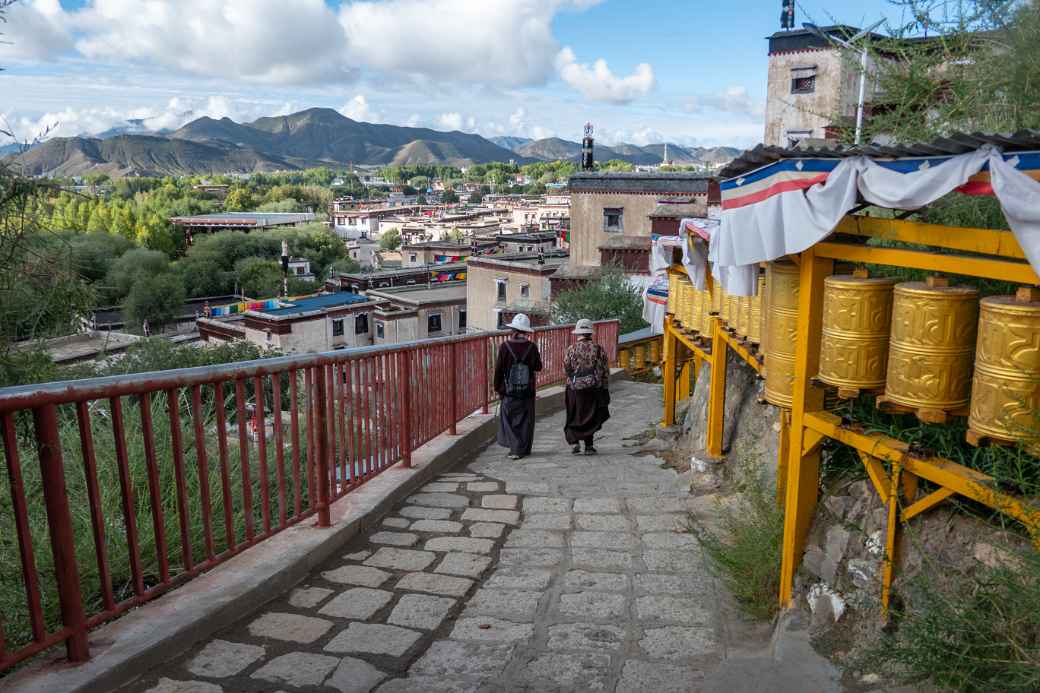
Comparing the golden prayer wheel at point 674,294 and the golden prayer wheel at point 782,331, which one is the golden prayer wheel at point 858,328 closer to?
the golden prayer wheel at point 782,331

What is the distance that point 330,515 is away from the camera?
189 inches

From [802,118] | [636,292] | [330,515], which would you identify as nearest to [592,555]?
[330,515]

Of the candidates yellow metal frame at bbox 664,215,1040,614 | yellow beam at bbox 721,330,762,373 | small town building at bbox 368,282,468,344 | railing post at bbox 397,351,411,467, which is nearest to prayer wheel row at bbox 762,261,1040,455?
yellow metal frame at bbox 664,215,1040,614

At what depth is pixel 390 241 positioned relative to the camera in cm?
10450

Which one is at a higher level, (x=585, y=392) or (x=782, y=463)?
(x=782, y=463)

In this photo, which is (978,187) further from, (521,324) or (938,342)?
(521,324)

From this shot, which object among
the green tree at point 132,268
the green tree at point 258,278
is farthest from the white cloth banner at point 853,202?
the green tree at point 258,278

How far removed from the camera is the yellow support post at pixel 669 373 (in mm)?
8922

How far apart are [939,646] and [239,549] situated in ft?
10.1

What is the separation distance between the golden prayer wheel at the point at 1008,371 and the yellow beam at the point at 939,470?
151mm

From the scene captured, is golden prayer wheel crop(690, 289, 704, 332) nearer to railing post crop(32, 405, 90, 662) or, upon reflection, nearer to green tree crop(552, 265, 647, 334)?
railing post crop(32, 405, 90, 662)

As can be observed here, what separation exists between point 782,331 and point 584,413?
4.48 metres

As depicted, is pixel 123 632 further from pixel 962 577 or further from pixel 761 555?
pixel 962 577

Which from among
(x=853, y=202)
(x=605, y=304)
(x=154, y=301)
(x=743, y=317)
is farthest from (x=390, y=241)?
(x=853, y=202)
